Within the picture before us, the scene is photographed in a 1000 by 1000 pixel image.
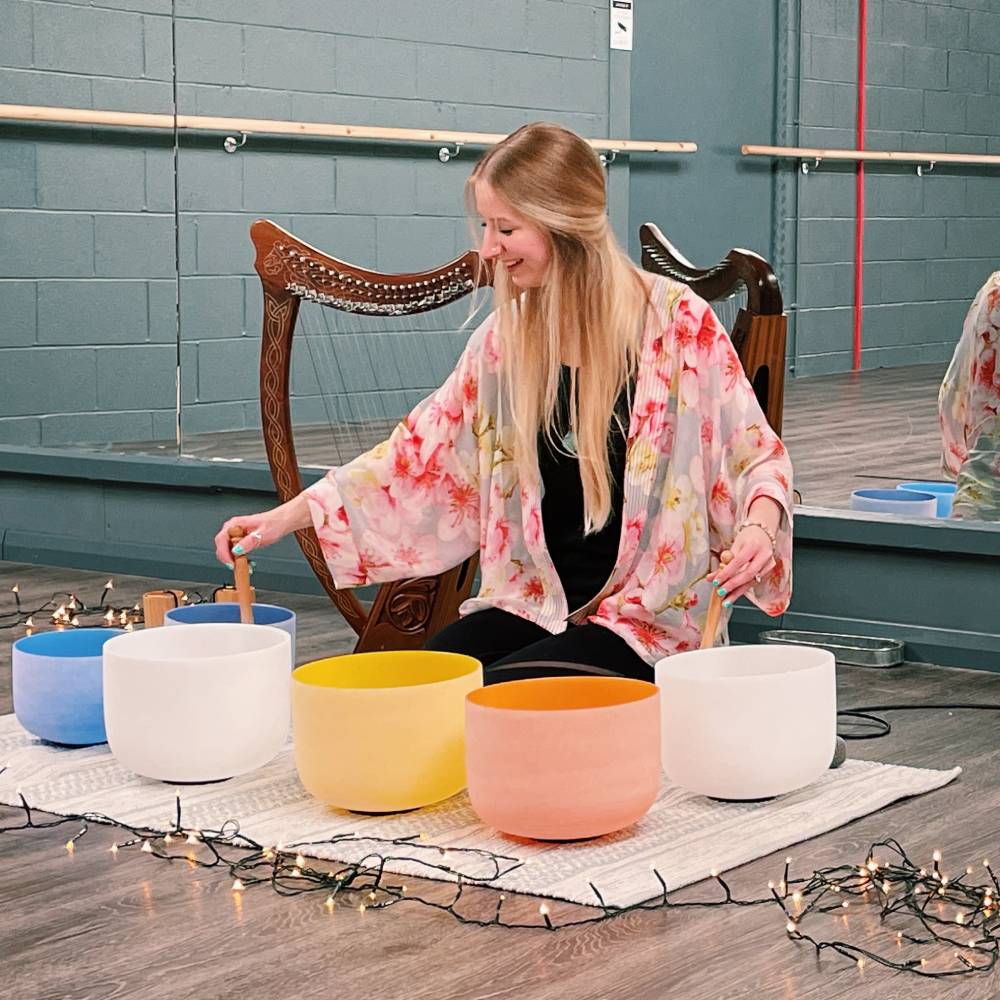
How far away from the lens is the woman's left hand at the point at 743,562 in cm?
243

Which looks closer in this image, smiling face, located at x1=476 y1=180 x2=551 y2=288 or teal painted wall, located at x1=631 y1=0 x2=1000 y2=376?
smiling face, located at x1=476 y1=180 x2=551 y2=288

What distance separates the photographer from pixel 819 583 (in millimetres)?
3566

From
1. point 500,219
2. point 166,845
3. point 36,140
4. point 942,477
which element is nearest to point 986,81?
point 942,477

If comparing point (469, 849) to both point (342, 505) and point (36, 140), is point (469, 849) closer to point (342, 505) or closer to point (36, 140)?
point (342, 505)

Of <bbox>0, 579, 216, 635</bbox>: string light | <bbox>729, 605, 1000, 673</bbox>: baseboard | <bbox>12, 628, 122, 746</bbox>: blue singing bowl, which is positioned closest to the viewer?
<bbox>12, 628, 122, 746</bbox>: blue singing bowl

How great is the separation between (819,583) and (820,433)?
0.31 metres

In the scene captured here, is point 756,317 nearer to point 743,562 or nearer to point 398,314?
point 398,314

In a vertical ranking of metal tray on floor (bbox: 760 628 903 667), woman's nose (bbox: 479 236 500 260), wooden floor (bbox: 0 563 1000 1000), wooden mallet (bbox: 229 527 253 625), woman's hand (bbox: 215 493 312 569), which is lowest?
wooden floor (bbox: 0 563 1000 1000)

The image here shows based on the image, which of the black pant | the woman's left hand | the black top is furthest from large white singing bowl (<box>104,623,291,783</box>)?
the woman's left hand

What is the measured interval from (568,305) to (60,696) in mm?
845

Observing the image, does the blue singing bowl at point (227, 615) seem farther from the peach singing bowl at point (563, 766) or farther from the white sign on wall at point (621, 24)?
the white sign on wall at point (621, 24)

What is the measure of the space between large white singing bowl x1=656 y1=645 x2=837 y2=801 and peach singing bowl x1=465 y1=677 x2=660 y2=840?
0.10 m

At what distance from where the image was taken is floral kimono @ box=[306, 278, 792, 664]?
2643 millimetres

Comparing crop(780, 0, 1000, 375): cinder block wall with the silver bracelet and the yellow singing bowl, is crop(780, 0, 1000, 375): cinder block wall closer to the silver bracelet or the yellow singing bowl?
the silver bracelet
